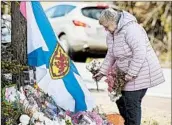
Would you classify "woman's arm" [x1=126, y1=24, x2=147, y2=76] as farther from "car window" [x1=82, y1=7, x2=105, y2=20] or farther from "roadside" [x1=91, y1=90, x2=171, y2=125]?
"car window" [x1=82, y1=7, x2=105, y2=20]

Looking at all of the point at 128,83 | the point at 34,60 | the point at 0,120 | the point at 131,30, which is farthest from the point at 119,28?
the point at 0,120

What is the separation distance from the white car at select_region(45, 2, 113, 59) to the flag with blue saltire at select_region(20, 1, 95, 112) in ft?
13.9

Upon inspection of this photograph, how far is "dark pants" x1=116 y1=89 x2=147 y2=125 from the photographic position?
485cm

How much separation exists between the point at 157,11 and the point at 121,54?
7781 mm

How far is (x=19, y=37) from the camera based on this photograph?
496 cm

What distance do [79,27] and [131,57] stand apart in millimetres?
5172

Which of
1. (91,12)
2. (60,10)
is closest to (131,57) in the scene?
(91,12)

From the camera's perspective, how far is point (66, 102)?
498 centimetres

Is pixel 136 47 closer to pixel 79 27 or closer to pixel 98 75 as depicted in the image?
pixel 98 75

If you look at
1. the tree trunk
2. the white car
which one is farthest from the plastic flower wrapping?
the white car

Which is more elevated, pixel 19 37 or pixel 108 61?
pixel 19 37

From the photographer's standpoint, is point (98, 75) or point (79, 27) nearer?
point (98, 75)

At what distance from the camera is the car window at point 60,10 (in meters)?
10.4

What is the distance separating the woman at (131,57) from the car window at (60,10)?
559 centimetres
